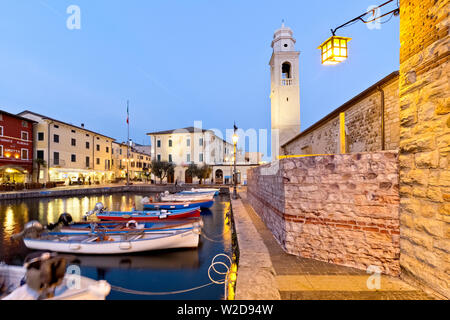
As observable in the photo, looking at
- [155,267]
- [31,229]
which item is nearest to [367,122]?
[155,267]

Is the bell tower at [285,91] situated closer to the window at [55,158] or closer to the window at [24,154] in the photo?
the window at [55,158]

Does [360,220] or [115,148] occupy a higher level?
[115,148]

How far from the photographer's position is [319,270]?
4.60m

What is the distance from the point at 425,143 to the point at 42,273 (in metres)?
7.25

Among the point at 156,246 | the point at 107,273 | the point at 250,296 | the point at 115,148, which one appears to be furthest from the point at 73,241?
the point at 115,148

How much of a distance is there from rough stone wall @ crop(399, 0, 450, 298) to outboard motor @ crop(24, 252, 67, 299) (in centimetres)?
665

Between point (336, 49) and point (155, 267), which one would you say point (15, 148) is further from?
point (336, 49)

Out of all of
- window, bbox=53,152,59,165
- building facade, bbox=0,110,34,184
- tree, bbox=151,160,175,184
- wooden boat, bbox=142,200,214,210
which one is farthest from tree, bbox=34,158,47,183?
wooden boat, bbox=142,200,214,210

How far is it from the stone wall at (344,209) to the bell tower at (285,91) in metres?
17.1

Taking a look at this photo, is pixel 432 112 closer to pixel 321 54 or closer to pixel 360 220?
pixel 360 220

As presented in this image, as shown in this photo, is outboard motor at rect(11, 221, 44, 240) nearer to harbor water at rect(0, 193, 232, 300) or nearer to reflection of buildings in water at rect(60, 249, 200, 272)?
harbor water at rect(0, 193, 232, 300)

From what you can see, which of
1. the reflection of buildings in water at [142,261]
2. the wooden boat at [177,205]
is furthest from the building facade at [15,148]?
the reflection of buildings in water at [142,261]

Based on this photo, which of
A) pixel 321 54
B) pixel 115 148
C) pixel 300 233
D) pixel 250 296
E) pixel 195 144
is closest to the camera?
pixel 250 296
